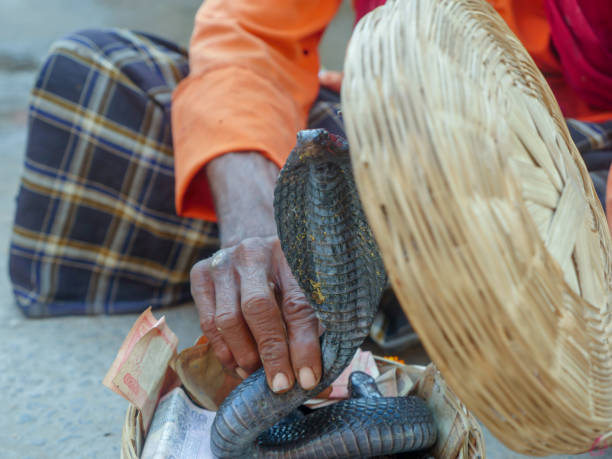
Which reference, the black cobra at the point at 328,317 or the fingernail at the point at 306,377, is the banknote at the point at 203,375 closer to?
the black cobra at the point at 328,317

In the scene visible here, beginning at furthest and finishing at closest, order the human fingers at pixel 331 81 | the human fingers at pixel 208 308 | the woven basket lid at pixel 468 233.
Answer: the human fingers at pixel 331 81, the human fingers at pixel 208 308, the woven basket lid at pixel 468 233

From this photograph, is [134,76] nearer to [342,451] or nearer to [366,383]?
[366,383]

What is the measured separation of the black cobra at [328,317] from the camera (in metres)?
0.68

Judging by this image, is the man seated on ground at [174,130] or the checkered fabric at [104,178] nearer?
the man seated on ground at [174,130]

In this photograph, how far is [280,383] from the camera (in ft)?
2.62

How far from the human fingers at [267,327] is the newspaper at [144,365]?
152 mm

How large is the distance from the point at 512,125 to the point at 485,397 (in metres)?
0.28

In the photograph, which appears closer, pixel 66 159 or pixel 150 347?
pixel 150 347

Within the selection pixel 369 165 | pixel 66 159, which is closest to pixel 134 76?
pixel 66 159

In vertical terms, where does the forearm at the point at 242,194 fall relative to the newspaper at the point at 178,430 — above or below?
above

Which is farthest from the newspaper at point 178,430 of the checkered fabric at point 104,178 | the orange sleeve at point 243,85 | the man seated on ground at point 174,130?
the checkered fabric at point 104,178

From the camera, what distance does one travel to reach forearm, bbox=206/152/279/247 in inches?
42.9

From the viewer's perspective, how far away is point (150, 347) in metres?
0.92

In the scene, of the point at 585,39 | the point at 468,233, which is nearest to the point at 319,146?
the point at 468,233
